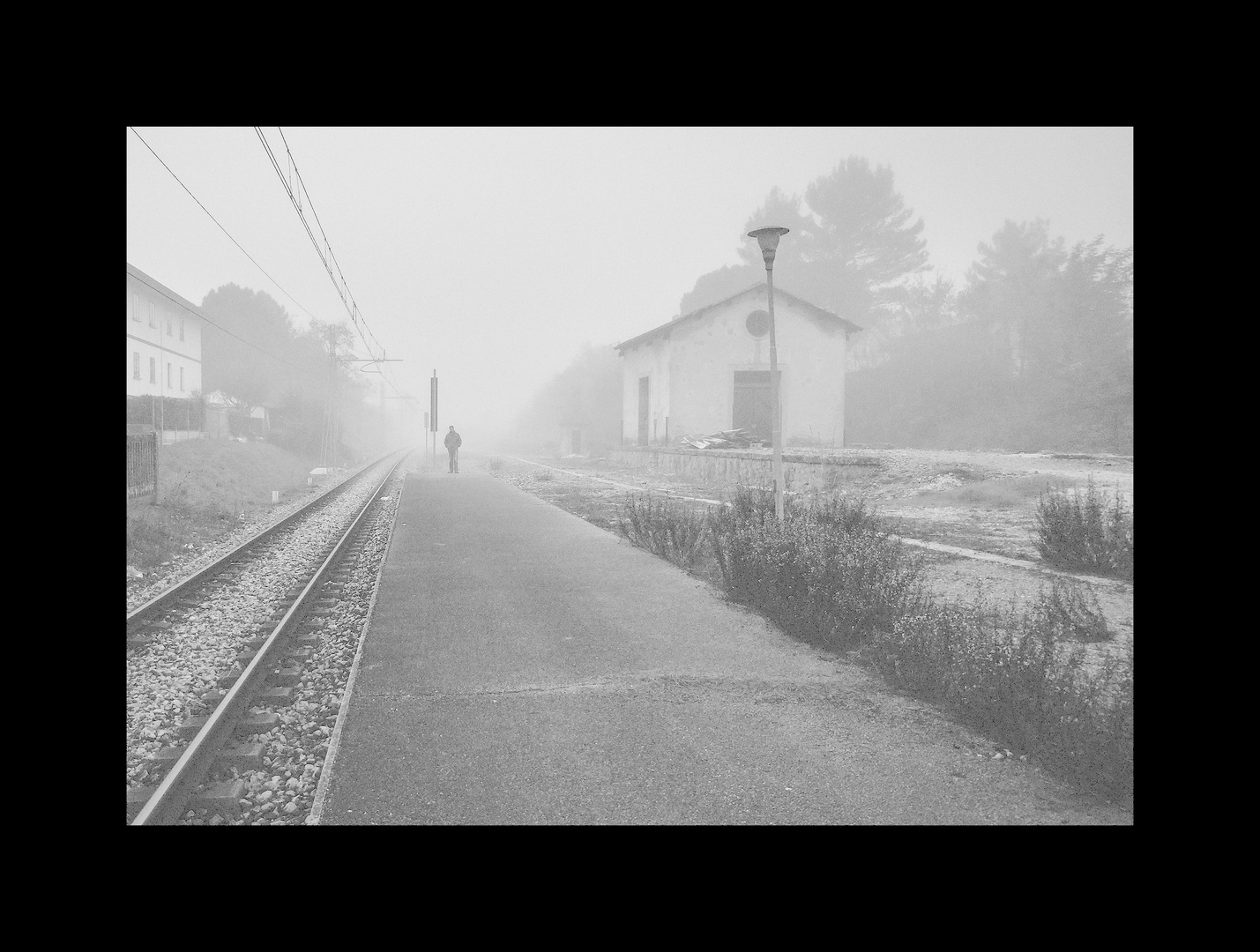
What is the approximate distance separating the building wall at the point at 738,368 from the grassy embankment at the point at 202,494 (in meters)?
15.2

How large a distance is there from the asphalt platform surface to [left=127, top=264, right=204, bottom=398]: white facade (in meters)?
29.9

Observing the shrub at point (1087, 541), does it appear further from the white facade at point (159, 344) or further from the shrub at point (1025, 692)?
the white facade at point (159, 344)

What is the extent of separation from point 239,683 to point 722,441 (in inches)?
971

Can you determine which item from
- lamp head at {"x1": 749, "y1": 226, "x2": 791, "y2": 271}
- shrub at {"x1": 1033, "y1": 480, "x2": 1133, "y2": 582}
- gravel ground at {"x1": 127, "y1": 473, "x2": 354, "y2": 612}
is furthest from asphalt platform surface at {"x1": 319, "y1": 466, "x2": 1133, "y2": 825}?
shrub at {"x1": 1033, "y1": 480, "x2": 1133, "y2": 582}

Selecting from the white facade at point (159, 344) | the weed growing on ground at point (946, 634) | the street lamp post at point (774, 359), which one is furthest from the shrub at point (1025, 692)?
the white facade at point (159, 344)

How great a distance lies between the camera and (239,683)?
16.9 ft

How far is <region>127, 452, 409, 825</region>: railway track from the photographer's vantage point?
384 centimetres

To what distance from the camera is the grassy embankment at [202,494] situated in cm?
1227

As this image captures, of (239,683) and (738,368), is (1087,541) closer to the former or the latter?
(239,683)

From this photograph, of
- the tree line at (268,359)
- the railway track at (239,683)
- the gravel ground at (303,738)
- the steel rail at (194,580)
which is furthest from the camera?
the tree line at (268,359)

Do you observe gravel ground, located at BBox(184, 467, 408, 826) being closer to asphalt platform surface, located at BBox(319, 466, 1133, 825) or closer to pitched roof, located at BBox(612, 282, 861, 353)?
asphalt platform surface, located at BBox(319, 466, 1133, 825)

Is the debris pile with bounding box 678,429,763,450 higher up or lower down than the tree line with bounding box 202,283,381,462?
lower down

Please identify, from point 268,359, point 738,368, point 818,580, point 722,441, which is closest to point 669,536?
point 818,580
